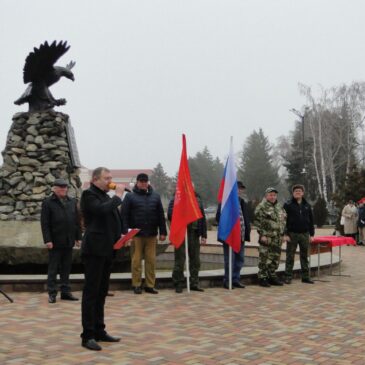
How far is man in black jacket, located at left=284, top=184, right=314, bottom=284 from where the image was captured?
9.98 m

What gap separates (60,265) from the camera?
7863 millimetres

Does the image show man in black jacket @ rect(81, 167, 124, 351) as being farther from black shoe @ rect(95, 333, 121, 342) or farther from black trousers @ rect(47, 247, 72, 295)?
black trousers @ rect(47, 247, 72, 295)

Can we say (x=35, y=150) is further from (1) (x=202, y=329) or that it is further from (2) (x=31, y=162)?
(1) (x=202, y=329)

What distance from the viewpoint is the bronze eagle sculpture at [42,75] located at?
11.1 metres

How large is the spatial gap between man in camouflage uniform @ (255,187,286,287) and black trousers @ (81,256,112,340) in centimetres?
466

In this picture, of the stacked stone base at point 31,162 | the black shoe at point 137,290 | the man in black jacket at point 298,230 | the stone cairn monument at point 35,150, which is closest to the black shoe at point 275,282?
the man in black jacket at point 298,230

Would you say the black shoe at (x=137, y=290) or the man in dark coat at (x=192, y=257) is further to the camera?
the man in dark coat at (x=192, y=257)

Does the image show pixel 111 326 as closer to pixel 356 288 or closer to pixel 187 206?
pixel 187 206

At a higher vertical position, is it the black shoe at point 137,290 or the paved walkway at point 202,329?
the black shoe at point 137,290

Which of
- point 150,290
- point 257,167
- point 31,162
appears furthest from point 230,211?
point 257,167

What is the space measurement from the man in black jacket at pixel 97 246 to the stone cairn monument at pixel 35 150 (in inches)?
221

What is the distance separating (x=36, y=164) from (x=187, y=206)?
3.77m

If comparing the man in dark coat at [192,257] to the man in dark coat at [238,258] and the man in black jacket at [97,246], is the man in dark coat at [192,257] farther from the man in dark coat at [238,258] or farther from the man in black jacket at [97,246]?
the man in black jacket at [97,246]

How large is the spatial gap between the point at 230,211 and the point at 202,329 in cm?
359
